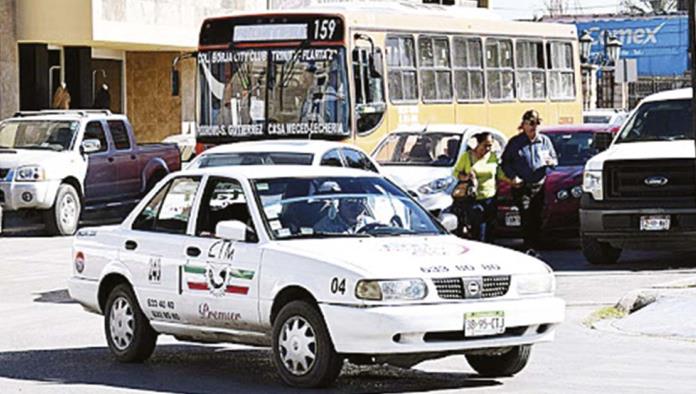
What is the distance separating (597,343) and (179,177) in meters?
3.96

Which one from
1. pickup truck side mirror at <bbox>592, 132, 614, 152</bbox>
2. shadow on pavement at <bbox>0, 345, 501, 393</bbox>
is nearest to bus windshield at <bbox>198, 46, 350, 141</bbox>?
pickup truck side mirror at <bbox>592, 132, 614, 152</bbox>

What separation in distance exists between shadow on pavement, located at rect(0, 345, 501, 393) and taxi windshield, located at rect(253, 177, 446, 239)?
1082 millimetres

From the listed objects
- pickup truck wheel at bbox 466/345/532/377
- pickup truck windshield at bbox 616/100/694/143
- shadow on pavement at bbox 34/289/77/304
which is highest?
pickup truck windshield at bbox 616/100/694/143

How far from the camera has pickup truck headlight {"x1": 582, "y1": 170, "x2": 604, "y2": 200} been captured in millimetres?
20766

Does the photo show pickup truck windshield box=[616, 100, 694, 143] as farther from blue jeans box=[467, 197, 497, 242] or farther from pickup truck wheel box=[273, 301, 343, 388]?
pickup truck wheel box=[273, 301, 343, 388]

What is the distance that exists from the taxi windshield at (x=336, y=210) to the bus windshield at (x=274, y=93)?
11.7 meters

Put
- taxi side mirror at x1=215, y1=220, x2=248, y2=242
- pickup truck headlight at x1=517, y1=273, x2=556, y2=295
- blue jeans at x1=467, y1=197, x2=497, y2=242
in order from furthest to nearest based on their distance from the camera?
blue jeans at x1=467, y1=197, x2=497, y2=242
taxi side mirror at x1=215, y1=220, x2=248, y2=242
pickup truck headlight at x1=517, y1=273, x2=556, y2=295

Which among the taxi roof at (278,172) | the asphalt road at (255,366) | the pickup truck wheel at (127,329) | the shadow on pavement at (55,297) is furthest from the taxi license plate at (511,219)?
the pickup truck wheel at (127,329)

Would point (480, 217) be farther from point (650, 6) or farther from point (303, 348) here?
point (650, 6)

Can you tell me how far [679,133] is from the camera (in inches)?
846

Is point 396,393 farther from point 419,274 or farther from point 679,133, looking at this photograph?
point 679,133

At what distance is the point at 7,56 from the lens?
36375 mm

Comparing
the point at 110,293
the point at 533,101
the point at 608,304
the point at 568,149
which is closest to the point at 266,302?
the point at 110,293

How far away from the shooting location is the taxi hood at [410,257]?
37.7 ft
